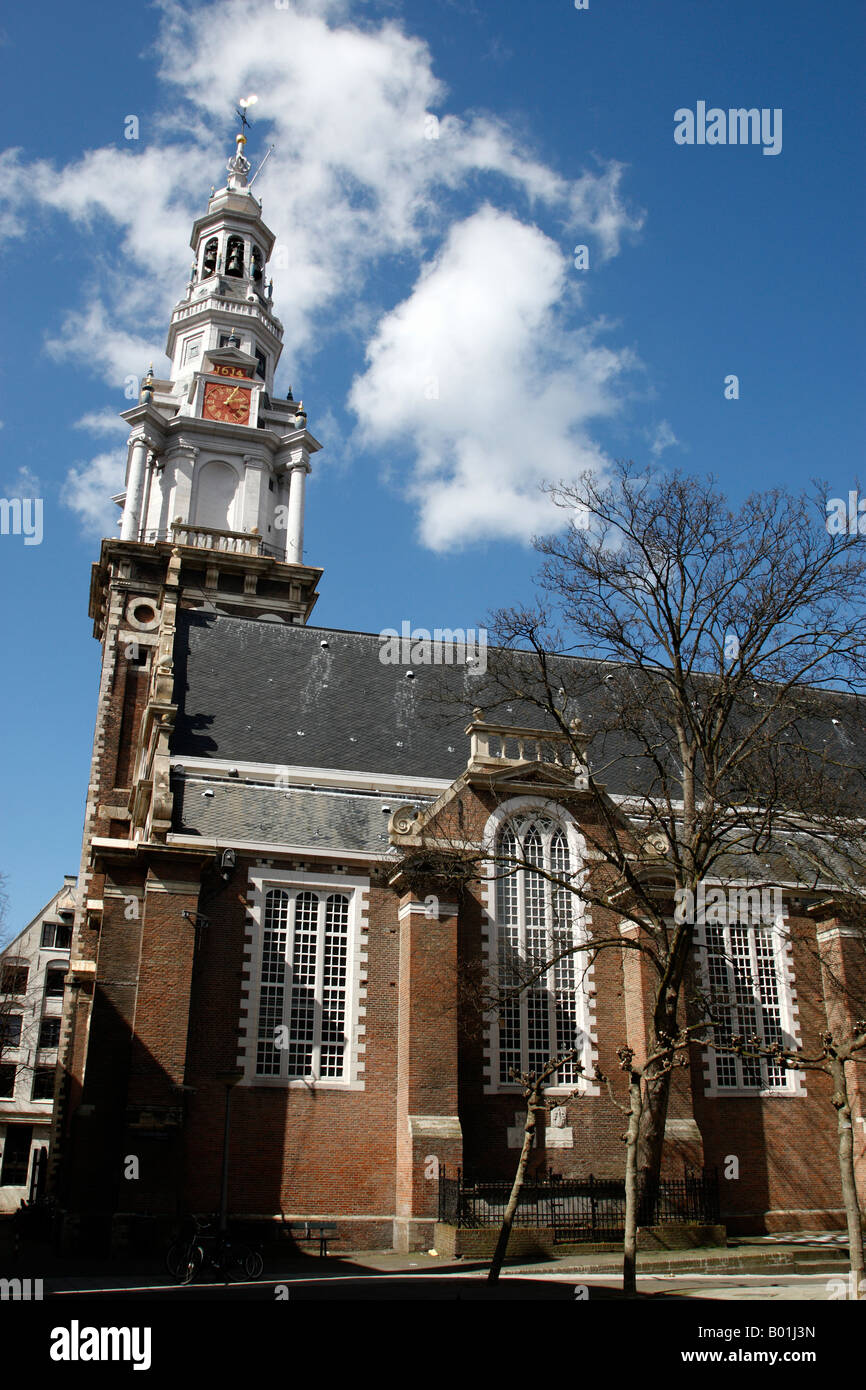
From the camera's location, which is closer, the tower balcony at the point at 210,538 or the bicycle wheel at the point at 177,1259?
the bicycle wheel at the point at 177,1259

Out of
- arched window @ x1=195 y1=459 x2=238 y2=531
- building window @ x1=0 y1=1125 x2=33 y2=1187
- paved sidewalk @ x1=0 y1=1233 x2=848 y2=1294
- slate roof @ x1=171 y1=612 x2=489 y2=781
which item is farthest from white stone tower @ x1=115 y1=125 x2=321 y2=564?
building window @ x1=0 y1=1125 x2=33 y2=1187

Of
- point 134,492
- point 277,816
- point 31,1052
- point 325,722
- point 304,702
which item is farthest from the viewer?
point 31,1052

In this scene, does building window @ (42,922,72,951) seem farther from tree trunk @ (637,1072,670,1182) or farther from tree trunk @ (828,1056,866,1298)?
tree trunk @ (828,1056,866,1298)

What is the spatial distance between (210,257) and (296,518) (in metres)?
14.9

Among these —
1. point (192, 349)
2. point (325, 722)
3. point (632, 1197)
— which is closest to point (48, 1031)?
point (192, 349)

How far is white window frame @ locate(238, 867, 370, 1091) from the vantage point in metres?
24.8

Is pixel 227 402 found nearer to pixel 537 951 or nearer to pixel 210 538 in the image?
pixel 210 538

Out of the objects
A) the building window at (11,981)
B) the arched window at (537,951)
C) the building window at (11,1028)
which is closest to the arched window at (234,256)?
the building window at (11,981)

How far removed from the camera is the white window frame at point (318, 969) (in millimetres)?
24781

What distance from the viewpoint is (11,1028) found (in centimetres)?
5438

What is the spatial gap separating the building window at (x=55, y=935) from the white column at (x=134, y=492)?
91.9ft

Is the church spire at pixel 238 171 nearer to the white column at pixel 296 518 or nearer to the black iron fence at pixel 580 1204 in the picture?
the white column at pixel 296 518

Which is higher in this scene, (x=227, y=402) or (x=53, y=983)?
(x=227, y=402)
